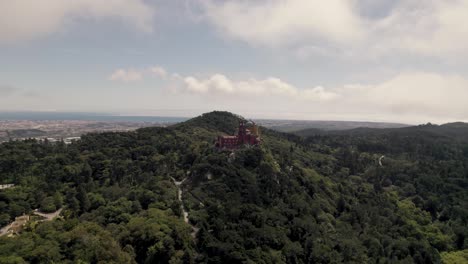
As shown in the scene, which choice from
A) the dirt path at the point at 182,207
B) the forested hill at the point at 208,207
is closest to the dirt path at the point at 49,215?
the forested hill at the point at 208,207

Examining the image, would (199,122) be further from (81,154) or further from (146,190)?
(146,190)

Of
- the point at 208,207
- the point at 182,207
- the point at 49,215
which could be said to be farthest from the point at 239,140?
the point at 49,215

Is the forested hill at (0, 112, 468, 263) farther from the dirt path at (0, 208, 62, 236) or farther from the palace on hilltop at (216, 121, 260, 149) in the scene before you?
the palace on hilltop at (216, 121, 260, 149)

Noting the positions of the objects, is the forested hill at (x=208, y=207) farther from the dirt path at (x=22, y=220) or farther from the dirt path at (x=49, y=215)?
the dirt path at (x=22, y=220)

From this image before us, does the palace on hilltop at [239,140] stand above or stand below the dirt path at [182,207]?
above

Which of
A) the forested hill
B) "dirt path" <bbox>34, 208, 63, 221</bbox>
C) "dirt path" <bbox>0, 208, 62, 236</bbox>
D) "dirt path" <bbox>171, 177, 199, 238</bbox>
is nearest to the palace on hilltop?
the forested hill

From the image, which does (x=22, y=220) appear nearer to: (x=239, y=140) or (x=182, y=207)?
(x=182, y=207)

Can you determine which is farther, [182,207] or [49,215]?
[182,207]

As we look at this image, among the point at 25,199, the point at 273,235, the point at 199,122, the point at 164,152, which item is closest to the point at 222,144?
the point at 164,152
